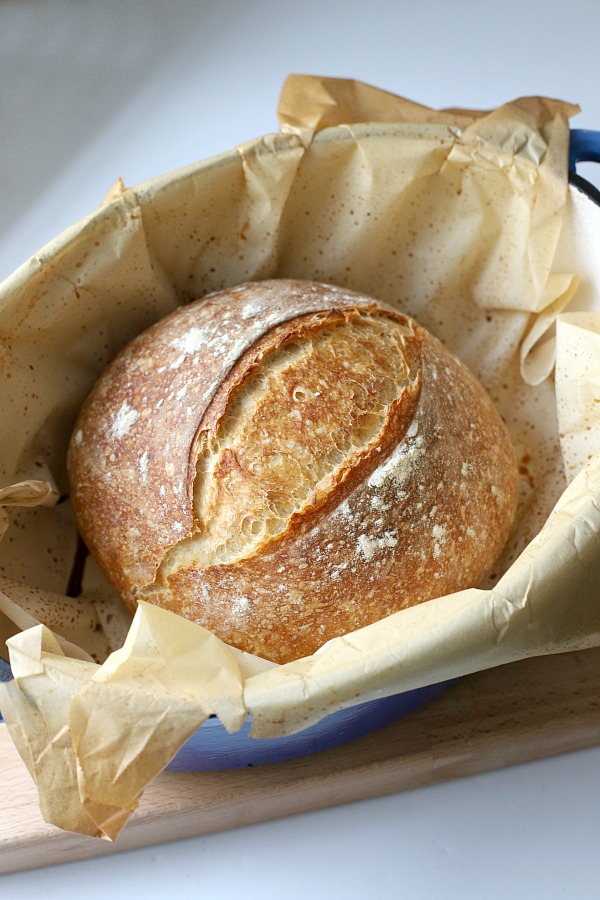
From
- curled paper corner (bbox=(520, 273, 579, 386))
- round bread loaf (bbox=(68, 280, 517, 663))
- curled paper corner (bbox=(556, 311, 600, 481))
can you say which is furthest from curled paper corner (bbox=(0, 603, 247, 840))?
curled paper corner (bbox=(520, 273, 579, 386))

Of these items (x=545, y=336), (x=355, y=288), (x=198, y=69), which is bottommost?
(x=545, y=336)

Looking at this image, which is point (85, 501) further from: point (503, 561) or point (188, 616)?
point (503, 561)

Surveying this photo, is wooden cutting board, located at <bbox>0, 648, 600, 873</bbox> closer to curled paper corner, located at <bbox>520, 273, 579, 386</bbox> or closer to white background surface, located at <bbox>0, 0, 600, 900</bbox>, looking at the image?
curled paper corner, located at <bbox>520, 273, 579, 386</bbox>

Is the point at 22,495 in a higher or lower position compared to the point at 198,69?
lower

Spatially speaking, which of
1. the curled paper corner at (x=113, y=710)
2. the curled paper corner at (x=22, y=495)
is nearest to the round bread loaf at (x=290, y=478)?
Result: the curled paper corner at (x=22, y=495)

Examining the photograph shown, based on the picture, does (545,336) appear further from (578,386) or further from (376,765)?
(376,765)

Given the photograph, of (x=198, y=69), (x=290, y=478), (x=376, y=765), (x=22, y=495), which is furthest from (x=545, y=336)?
(x=198, y=69)
